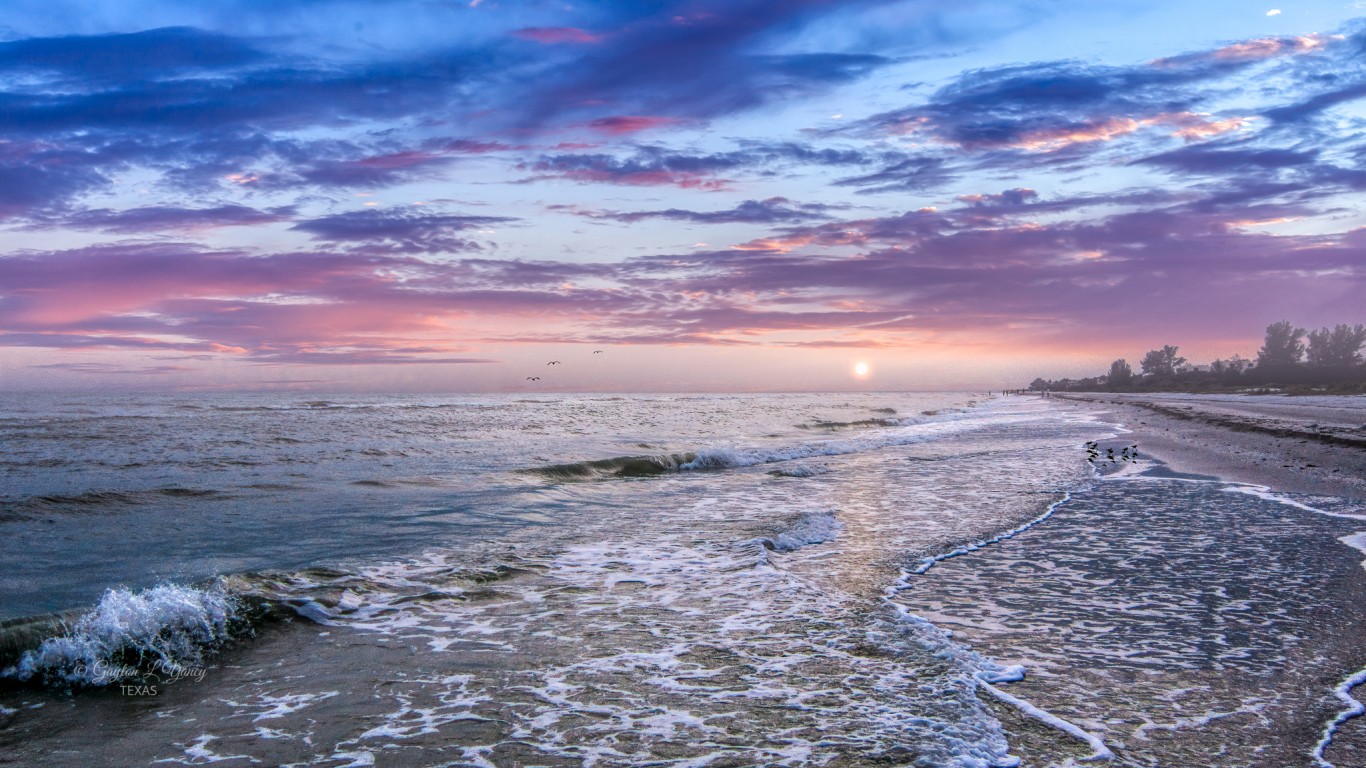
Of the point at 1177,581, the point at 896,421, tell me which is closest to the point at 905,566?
the point at 1177,581

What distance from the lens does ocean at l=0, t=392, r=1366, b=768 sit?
15.2 feet

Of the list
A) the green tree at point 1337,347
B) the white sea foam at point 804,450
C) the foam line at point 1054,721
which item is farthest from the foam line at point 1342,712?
the green tree at point 1337,347

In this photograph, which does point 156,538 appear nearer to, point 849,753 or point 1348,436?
point 849,753

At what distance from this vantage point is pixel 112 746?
4.67 metres

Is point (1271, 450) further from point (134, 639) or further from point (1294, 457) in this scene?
point (134, 639)

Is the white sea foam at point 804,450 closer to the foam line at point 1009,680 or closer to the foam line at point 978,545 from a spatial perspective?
the foam line at point 978,545

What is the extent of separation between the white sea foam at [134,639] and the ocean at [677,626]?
2cm

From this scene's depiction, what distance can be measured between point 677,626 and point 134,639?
4565 millimetres

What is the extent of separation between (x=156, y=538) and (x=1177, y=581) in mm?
13253

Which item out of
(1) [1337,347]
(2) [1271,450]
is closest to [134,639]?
(2) [1271,450]

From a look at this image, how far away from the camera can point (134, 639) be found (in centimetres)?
636

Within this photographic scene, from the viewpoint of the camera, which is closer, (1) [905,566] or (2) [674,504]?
(1) [905,566]

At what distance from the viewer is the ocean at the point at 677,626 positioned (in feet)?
15.2

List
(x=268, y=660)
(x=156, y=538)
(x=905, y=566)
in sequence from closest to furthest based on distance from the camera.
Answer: (x=268, y=660), (x=905, y=566), (x=156, y=538)
